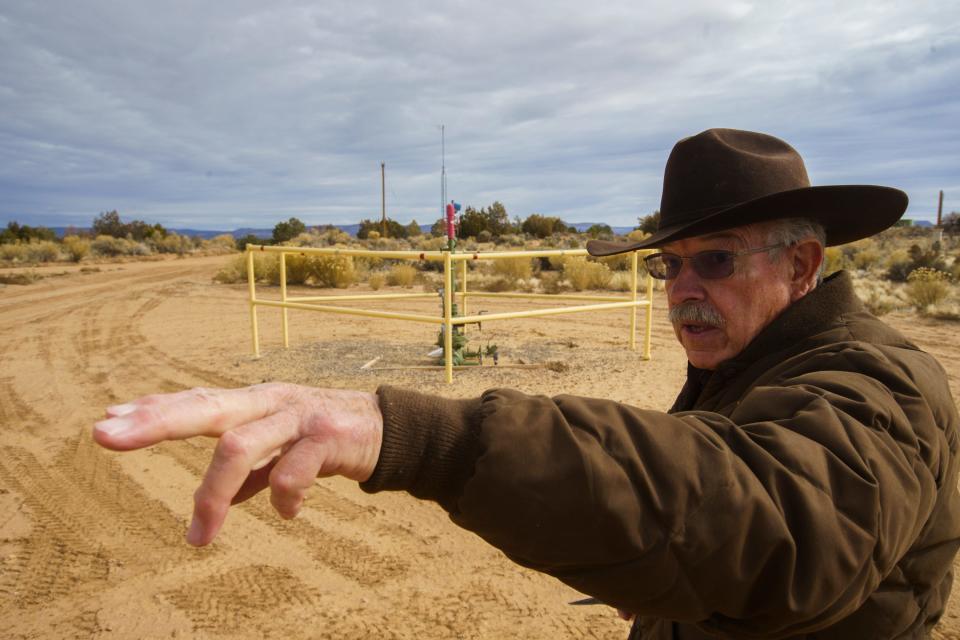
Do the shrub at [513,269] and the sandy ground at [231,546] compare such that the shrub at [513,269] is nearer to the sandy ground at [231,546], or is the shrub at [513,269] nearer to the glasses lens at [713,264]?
the sandy ground at [231,546]

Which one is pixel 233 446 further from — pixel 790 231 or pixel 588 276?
pixel 588 276

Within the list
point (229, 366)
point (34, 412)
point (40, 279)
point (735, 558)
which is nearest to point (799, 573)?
point (735, 558)

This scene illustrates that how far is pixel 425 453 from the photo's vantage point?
939 millimetres

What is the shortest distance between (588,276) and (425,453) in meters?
16.0

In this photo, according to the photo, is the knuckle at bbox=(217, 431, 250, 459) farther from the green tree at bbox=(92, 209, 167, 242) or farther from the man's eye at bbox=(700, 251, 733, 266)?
the green tree at bbox=(92, 209, 167, 242)

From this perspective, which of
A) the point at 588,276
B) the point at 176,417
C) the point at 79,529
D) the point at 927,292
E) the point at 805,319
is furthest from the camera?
the point at 588,276

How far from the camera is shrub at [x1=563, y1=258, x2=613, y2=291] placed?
16.6 metres

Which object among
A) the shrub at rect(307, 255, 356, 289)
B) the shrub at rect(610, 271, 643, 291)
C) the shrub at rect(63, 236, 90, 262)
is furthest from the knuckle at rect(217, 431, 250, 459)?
the shrub at rect(63, 236, 90, 262)

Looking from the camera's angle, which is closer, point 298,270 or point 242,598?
point 242,598

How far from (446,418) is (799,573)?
21.9 inches

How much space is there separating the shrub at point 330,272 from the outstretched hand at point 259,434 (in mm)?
16531

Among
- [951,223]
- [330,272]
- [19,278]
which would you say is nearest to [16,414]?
[330,272]

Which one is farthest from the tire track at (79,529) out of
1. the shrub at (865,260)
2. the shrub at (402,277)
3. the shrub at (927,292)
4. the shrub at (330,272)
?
the shrub at (865,260)

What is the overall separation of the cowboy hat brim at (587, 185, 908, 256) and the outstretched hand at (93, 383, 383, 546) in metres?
1.18
